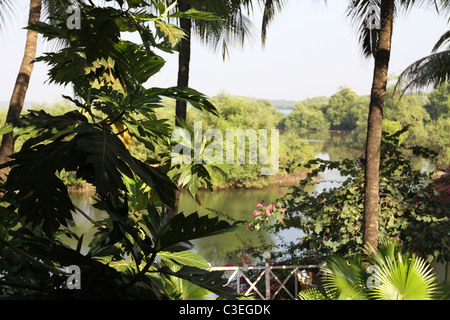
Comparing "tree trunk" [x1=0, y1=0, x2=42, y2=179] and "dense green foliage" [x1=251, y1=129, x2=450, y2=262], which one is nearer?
"dense green foliage" [x1=251, y1=129, x2=450, y2=262]

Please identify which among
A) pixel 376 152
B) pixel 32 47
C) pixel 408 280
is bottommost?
pixel 408 280

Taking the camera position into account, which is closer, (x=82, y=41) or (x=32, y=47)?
(x=82, y=41)

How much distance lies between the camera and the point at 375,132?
452cm

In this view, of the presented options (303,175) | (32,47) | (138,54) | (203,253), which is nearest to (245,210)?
(203,253)

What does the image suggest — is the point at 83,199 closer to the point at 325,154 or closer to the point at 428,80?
the point at 428,80

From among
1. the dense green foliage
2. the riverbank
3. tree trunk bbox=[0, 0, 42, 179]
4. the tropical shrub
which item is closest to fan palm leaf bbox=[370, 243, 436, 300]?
the tropical shrub

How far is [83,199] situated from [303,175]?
43.4 feet

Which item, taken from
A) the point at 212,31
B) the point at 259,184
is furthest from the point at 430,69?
the point at 259,184

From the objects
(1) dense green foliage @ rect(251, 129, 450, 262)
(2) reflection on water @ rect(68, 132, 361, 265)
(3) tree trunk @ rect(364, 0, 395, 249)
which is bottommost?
(2) reflection on water @ rect(68, 132, 361, 265)

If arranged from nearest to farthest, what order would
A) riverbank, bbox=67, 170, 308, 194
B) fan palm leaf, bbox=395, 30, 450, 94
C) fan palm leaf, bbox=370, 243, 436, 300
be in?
fan palm leaf, bbox=370, 243, 436, 300 < fan palm leaf, bbox=395, 30, 450, 94 < riverbank, bbox=67, 170, 308, 194

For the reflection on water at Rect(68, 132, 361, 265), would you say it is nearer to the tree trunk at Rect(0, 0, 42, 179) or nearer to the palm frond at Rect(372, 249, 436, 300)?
the tree trunk at Rect(0, 0, 42, 179)

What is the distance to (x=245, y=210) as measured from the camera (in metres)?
17.7

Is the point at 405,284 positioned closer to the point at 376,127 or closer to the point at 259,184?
the point at 376,127

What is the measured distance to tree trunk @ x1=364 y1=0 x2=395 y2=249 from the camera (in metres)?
4.49
